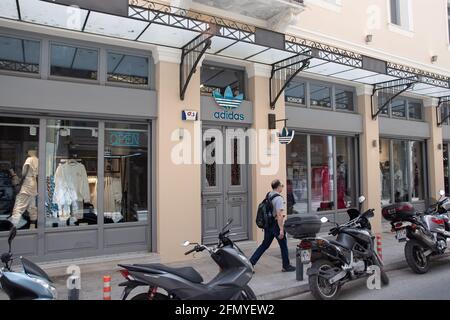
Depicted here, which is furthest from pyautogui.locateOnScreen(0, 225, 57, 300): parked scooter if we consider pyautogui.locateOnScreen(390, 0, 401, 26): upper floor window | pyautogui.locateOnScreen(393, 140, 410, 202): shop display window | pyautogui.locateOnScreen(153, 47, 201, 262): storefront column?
pyautogui.locateOnScreen(390, 0, 401, 26): upper floor window

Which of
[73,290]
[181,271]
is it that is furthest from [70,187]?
[181,271]

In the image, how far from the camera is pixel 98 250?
23.0 ft

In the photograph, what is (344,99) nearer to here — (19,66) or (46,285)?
(19,66)

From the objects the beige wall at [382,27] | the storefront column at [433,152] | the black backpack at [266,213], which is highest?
the beige wall at [382,27]

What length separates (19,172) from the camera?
21.7 ft

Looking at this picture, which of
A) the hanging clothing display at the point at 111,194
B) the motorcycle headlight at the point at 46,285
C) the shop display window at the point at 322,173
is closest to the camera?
the motorcycle headlight at the point at 46,285

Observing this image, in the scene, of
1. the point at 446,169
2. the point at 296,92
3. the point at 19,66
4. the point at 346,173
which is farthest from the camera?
the point at 446,169

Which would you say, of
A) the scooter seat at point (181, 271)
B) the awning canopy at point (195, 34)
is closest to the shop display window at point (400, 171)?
the awning canopy at point (195, 34)

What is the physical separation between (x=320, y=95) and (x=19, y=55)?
7.20m

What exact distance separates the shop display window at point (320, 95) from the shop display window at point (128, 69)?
461 centimetres

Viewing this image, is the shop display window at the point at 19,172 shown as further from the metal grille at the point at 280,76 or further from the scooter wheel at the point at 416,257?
the scooter wheel at the point at 416,257

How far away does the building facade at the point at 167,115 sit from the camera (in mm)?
6531
